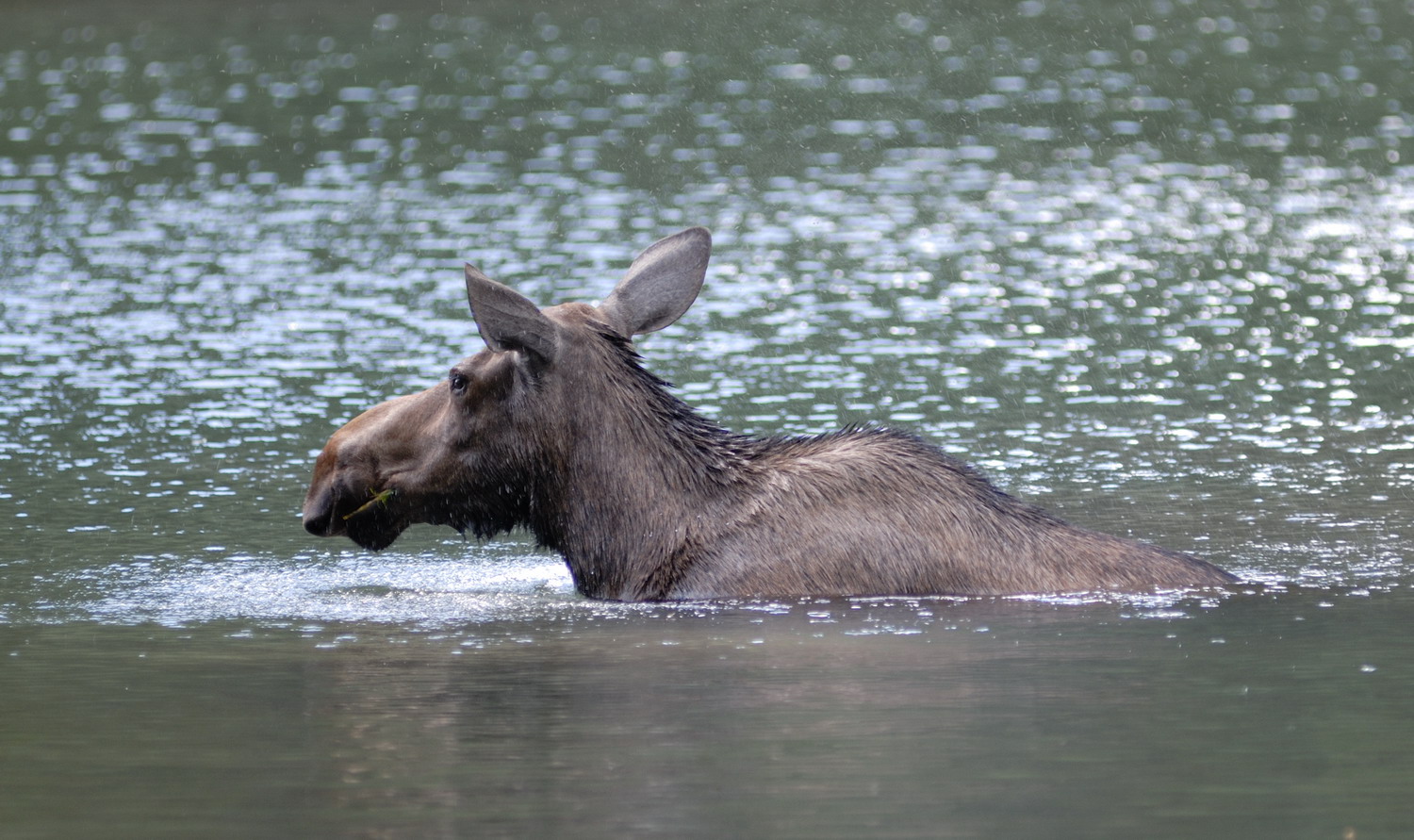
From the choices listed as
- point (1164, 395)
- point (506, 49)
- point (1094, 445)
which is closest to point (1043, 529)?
point (1094, 445)

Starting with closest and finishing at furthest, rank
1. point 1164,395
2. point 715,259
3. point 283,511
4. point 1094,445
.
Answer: point 283,511, point 1094,445, point 1164,395, point 715,259

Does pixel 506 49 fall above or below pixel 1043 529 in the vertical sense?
above

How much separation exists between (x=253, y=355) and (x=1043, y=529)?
9413mm

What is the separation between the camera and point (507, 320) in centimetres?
991

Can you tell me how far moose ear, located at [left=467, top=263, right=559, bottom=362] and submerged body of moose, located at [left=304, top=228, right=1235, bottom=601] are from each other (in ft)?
0.04

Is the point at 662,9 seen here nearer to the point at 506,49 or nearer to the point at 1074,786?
the point at 506,49

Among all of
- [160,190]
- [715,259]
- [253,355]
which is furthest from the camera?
[160,190]

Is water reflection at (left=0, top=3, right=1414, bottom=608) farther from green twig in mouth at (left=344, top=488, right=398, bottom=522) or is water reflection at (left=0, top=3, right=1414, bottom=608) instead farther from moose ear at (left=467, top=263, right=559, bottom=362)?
moose ear at (left=467, top=263, right=559, bottom=362)

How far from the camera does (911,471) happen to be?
10281 mm

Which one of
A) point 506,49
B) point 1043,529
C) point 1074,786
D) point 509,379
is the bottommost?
point 1074,786

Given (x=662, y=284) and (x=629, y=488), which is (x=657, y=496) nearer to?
(x=629, y=488)

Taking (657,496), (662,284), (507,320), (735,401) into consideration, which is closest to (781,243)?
(735,401)

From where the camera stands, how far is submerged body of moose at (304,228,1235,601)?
1010cm

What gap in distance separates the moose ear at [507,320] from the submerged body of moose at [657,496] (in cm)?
1
